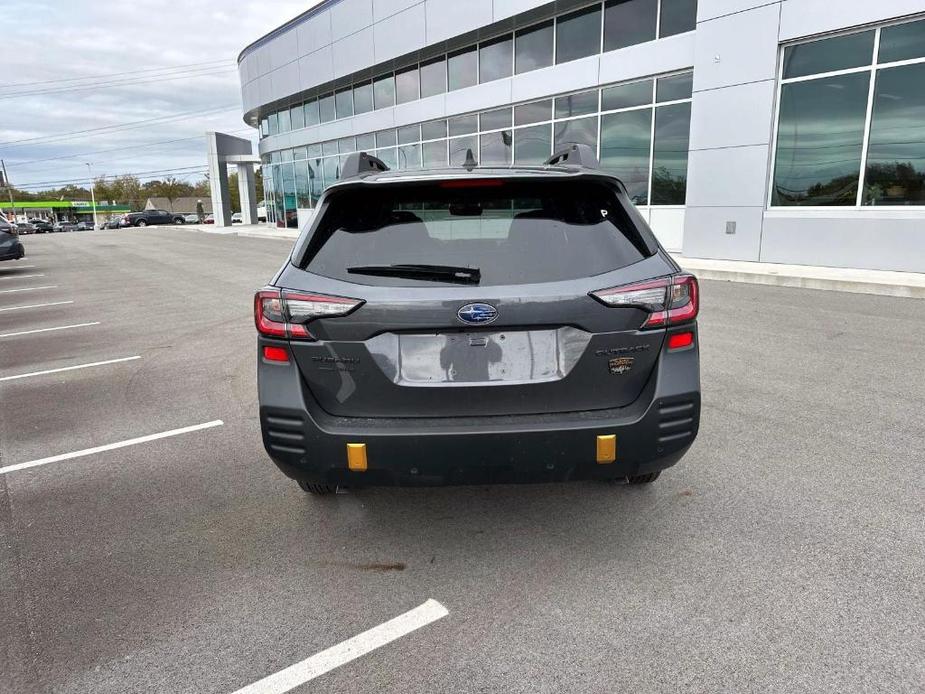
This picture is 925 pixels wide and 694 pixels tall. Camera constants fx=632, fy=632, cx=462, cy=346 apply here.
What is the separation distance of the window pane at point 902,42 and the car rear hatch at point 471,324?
12346mm

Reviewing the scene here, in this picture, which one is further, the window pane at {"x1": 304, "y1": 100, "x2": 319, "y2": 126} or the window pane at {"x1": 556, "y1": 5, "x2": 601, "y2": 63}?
the window pane at {"x1": 304, "y1": 100, "x2": 319, "y2": 126}

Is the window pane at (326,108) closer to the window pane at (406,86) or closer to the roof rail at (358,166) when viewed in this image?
the window pane at (406,86)

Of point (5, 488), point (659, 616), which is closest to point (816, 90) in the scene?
point (659, 616)

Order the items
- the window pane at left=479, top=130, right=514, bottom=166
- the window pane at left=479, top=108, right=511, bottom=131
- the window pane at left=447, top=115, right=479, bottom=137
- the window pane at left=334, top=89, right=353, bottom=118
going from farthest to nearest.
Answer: the window pane at left=334, top=89, right=353, bottom=118 → the window pane at left=447, top=115, right=479, bottom=137 → the window pane at left=479, top=130, right=514, bottom=166 → the window pane at left=479, top=108, right=511, bottom=131

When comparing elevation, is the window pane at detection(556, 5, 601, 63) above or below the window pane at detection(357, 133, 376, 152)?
above

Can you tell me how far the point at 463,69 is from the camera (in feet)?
74.9

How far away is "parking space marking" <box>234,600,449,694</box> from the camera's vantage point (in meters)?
2.16

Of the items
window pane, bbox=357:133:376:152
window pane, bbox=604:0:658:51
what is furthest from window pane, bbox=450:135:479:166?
window pane, bbox=357:133:376:152

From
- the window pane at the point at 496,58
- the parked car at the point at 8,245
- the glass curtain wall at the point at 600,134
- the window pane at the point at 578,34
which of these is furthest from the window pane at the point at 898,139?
the parked car at the point at 8,245

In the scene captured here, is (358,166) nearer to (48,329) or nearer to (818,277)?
(48,329)

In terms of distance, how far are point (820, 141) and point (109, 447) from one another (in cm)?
1375

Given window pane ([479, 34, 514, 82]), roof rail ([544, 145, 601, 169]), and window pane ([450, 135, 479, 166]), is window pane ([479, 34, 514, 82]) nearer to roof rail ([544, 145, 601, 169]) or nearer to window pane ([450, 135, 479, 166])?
window pane ([450, 135, 479, 166])

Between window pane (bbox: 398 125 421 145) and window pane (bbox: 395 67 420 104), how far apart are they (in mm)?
1109

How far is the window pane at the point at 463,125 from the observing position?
22.5 meters
